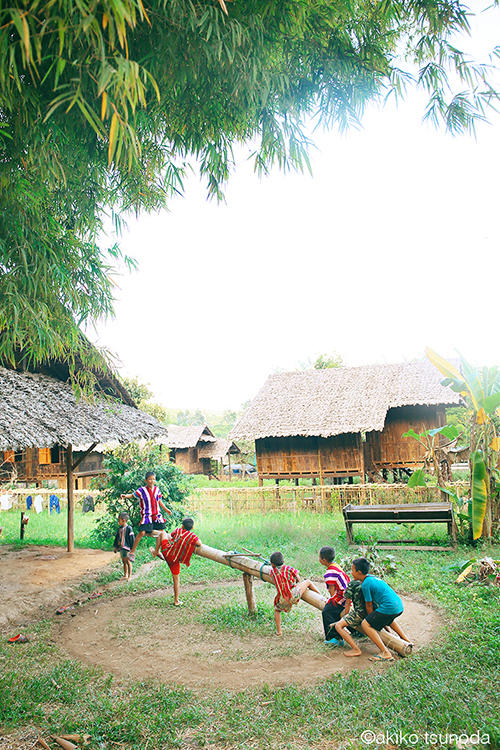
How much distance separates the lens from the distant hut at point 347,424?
16250 mm

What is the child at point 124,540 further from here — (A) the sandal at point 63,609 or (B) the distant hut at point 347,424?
(B) the distant hut at point 347,424

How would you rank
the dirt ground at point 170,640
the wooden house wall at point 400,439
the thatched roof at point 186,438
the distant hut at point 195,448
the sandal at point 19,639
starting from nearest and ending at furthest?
the dirt ground at point 170,640, the sandal at point 19,639, the wooden house wall at point 400,439, the thatched roof at point 186,438, the distant hut at point 195,448

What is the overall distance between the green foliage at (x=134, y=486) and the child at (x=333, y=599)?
5874 mm

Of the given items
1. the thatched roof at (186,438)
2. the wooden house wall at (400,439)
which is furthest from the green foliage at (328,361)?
the wooden house wall at (400,439)

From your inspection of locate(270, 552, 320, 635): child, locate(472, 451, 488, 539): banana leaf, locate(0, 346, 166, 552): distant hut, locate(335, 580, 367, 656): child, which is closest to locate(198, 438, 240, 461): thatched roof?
locate(0, 346, 166, 552): distant hut

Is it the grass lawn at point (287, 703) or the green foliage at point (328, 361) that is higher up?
the green foliage at point (328, 361)

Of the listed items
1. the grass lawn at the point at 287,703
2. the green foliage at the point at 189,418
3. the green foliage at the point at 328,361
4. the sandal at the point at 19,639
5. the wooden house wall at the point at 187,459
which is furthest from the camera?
the green foliage at the point at 189,418

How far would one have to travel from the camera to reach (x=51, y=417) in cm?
840

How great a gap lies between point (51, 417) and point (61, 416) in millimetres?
276

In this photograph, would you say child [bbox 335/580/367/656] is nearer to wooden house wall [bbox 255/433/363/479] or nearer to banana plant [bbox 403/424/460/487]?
banana plant [bbox 403/424/460/487]

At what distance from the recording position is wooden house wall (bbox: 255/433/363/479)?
16.6 meters

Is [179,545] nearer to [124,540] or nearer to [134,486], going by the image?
[124,540]

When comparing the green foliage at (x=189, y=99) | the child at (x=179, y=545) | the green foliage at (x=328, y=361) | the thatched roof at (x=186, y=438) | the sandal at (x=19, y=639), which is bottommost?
the sandal at (x=19, y=639)

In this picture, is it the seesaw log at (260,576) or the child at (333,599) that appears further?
the child at (333,599)
